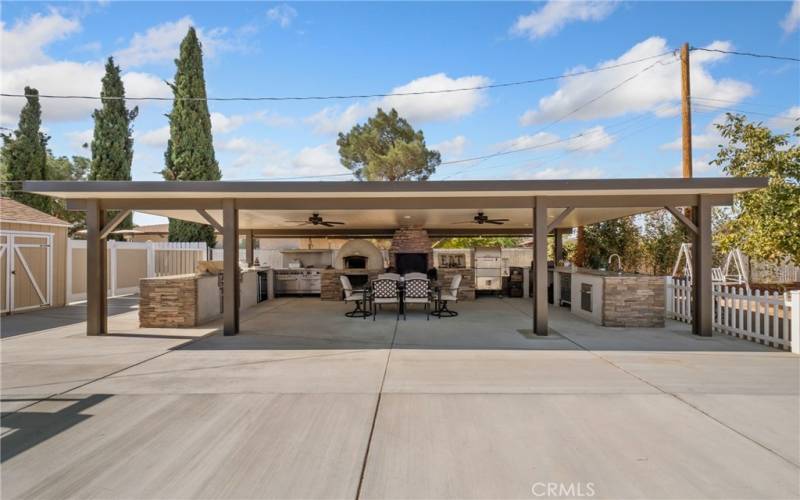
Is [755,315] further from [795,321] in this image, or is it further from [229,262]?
[229,262]

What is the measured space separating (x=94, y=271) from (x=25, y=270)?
4873 mm

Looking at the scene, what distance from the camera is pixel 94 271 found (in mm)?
7387

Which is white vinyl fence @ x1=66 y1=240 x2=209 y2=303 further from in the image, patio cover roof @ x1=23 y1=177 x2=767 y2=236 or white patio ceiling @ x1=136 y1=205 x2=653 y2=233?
patio cover roof @ x1=23 y1=177 x2=767 y2=236

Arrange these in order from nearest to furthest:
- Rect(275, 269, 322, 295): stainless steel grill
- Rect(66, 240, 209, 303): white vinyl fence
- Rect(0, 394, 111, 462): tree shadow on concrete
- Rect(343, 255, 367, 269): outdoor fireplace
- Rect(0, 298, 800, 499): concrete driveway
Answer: Rect(0, 298, 800, 499): concrete driveway, Rect(0, 394, 111, 462): tree shadow on concrete, Rect(66, 240, 209, 303): white vinyl fence, Rect(343, 255, 367, 269): outdoor fireplace, Rect(275, 269, 322, 295): stainless steel grill

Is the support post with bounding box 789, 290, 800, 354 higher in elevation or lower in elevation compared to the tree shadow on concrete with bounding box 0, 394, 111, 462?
higher

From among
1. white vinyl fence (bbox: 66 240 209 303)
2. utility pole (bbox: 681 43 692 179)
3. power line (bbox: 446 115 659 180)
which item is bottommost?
white vinyl fence (bbox: 66 240 209 303)

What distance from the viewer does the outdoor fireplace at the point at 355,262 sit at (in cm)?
1340

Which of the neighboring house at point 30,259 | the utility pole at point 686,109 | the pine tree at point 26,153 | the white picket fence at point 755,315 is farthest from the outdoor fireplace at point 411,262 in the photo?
the pine tree at point 26,153

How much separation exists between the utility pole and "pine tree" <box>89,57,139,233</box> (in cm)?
2042

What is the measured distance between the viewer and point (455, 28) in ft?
40.4

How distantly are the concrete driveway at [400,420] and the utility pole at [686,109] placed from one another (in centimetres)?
603

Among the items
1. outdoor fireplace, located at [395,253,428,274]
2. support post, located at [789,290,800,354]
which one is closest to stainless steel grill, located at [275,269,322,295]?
outdoor fireplace, located at [395,253,428,274]

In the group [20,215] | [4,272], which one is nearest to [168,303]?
[4,272]

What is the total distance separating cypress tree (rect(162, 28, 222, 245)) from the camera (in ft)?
59.6
